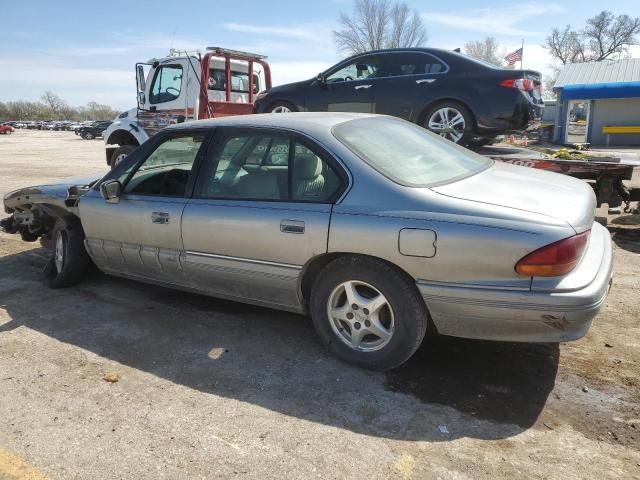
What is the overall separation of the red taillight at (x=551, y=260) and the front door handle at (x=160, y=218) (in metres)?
2.50

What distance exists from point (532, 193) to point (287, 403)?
1882 mm

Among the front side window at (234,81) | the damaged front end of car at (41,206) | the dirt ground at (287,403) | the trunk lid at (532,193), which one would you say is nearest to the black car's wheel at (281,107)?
the front side window at (234,81)

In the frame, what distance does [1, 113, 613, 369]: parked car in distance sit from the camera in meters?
2.83

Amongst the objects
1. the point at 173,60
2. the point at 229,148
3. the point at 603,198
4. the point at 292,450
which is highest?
the point at 173,60

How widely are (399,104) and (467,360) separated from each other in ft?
15.3

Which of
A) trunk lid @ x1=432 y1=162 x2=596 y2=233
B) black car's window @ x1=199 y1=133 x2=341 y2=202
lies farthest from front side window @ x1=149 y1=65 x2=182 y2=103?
trunk lid @ x1=432 y1=162 x2=596 y2=233

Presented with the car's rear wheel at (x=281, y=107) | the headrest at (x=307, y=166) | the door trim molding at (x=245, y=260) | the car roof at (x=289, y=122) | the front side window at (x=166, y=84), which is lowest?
the door trim molding at (x=245, y=260)

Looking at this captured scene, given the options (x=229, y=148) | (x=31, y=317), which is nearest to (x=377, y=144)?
(x=229, y=148)

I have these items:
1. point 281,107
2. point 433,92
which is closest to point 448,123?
point 433,92

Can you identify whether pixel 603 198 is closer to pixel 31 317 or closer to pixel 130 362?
pixel 130 362

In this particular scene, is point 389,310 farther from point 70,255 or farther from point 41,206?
point 41,206

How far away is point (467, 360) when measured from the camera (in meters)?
3.50

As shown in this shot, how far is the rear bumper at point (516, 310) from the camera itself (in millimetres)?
2752

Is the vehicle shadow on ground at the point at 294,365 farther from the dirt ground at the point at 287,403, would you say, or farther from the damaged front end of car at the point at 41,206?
the damaged front end of car at the point at 41,206
